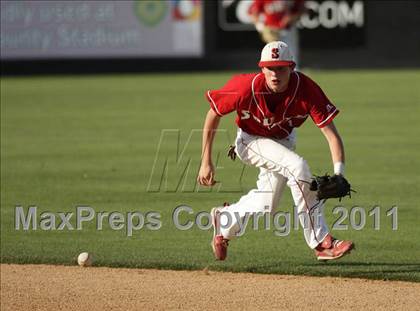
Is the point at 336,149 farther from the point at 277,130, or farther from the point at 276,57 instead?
the point at 276,57

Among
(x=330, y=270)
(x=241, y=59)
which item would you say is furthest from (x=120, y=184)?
(x=241, y=59)

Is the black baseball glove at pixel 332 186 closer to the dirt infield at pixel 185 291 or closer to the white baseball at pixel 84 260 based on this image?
the dirt infield at pixel 185 291

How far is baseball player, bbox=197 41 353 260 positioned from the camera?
7.26 m

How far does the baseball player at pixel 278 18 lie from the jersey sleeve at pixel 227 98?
17.9 metres

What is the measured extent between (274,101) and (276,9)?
61.6 feet

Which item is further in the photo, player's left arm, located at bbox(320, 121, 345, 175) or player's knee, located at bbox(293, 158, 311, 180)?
player's knee, located at bbox(293, 158, 311, 180)

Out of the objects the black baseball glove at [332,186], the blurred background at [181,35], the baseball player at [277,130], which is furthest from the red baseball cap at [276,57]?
the blurred background at [181,35]

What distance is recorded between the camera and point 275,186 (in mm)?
7703

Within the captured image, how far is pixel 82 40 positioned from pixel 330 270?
21.8m

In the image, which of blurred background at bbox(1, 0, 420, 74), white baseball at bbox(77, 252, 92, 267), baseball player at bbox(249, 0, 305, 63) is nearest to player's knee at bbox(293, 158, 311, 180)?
white baseball at bbox(77, 252, 92, 267)

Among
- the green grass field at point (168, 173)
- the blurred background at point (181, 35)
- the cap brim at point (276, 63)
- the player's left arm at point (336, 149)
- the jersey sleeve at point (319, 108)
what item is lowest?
the blurred background at point (181, 35)

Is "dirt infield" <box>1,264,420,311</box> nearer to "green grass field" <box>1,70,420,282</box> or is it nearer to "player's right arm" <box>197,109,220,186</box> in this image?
"green grass field" <box>1,70,420,282</box>

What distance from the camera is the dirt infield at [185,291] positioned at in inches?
271

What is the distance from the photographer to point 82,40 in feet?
94.3
